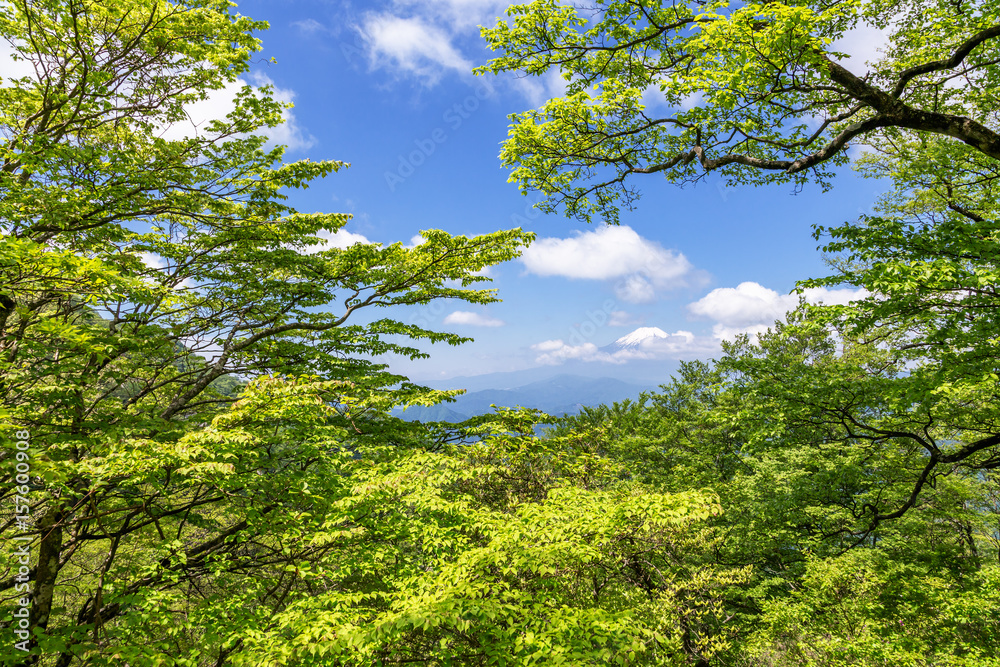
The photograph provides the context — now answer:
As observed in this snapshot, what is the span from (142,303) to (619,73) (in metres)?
11.5

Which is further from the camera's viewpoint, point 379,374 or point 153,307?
point 379,374

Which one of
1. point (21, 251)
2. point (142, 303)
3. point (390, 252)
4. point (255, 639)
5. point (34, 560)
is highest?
point (390, 252)

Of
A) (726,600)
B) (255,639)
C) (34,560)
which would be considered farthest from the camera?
(726,600)

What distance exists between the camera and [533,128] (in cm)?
854

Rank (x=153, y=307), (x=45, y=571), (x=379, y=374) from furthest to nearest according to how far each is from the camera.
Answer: (x=379, y=374), (x=153, y=307), (x=45, y=571)

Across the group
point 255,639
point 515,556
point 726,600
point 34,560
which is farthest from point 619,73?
point 726,600

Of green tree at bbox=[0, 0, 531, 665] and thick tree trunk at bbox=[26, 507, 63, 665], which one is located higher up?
green tree at bbox=[0, 0, 531, 665]

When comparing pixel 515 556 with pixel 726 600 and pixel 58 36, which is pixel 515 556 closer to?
pixel 58 36

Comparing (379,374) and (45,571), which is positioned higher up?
(379,374)

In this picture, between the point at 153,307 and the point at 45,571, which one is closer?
the point at 45,571

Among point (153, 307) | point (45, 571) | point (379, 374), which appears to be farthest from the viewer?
point (379, 374)

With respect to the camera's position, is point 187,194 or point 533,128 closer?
point 187,194

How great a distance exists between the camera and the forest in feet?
18.1

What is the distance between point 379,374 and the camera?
11.5m
